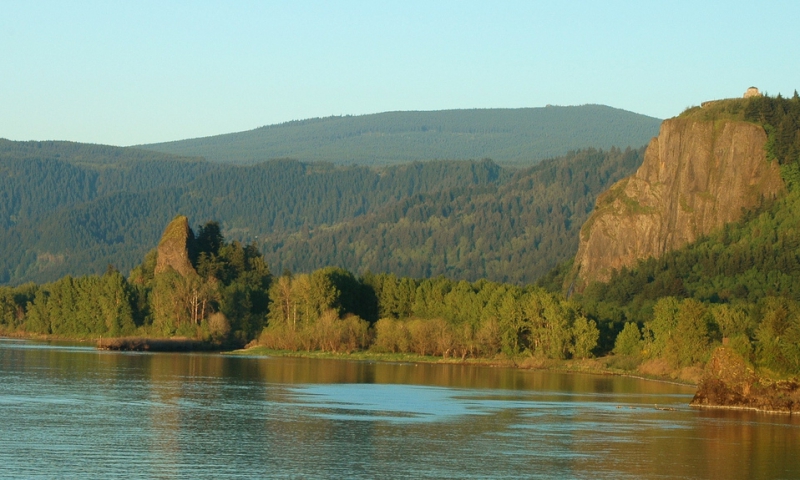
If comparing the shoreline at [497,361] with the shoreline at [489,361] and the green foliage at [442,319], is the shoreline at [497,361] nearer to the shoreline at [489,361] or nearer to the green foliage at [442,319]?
the shoreline at [489,361]

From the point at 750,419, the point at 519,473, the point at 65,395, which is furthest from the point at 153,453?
the point at 750,419

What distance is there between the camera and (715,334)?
14225 centimetres

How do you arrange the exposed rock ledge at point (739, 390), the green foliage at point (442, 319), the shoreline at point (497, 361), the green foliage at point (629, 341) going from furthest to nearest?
1. the green foliage at point (442, 319)
2. the green foliage at point (629, 341)
3. the shoreline at point (497, 361)
4. the exposed rock ledge at point (739, 390)

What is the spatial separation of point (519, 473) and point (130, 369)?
81.9 m

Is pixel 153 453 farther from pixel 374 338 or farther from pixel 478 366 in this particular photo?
pixel 374 338

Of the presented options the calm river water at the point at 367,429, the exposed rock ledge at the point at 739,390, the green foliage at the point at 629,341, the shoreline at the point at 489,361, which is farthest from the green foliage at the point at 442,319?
the exposed rock ledge at the point at 739,390

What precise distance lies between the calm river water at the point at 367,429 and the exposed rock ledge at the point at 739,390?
121 inches

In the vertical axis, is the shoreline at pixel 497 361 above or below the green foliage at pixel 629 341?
below

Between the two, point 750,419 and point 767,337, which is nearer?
point 750,419

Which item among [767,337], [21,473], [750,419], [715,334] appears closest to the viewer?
[21,473]

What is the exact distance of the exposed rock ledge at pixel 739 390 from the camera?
101625mm

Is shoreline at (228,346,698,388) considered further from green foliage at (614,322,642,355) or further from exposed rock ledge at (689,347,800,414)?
exposed rock ledge at (689,347,800,414)

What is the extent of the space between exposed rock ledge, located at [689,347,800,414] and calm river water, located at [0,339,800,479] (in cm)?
308

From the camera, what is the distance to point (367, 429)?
86938mm
